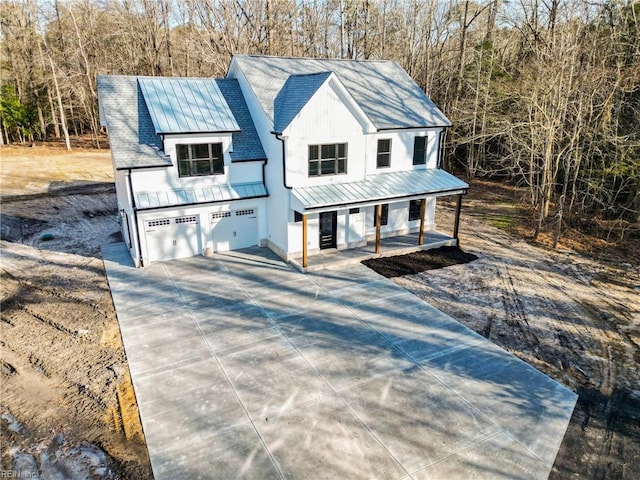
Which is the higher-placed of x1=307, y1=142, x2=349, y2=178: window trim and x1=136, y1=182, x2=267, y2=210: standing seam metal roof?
x1=307, y1=142, x2=349, y2=178: window trim

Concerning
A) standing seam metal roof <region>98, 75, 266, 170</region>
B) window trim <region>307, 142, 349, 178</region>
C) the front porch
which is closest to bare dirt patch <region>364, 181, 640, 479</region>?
the front porch

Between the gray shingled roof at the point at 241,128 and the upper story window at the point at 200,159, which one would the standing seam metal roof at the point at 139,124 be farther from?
the upper story window at the point at 200,159

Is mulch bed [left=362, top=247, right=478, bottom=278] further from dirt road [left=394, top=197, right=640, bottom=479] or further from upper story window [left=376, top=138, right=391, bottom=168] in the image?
upper story window [left=376, top=138, right=391, bottom=168]

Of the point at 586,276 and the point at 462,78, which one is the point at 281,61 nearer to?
the point at 586,276

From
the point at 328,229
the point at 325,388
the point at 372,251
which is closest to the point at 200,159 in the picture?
the point at 328,229

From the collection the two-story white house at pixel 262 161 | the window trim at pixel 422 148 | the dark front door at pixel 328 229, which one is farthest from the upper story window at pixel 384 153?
the dark front door at pixel 328 229

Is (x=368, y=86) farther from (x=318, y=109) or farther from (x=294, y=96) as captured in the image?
(x=318, y=109)
